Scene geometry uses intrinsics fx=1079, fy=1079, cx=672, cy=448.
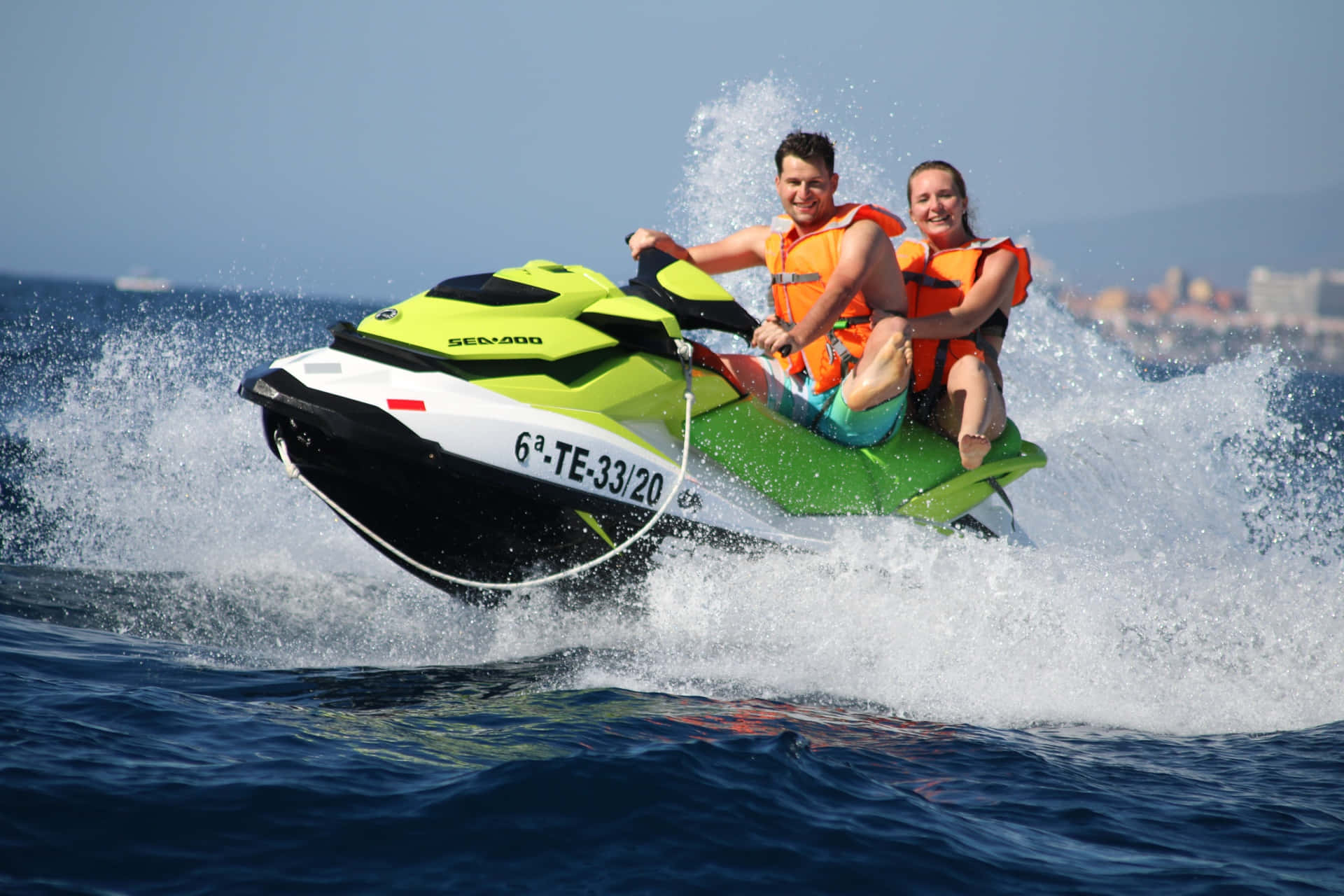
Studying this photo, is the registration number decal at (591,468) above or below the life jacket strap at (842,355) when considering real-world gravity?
below

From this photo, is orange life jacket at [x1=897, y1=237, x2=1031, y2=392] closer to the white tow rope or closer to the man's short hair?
the man's short hair

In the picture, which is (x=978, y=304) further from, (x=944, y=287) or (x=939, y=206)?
(x=939, y=206)

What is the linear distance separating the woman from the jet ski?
30 cm

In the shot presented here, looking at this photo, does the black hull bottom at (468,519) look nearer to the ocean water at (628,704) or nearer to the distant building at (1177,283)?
the ocean water at (628,704)

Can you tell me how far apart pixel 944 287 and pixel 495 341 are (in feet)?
5.39

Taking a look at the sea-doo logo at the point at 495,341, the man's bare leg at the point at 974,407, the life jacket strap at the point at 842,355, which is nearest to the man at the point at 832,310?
the life jacket strap at the point at 842,355

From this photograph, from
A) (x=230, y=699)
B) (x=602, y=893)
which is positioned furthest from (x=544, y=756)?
(x=230, y=699)

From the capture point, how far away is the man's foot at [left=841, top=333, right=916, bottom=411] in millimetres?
3322

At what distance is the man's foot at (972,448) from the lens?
358 cm

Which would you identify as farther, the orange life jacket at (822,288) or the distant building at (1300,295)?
the distant building at (1300,295)

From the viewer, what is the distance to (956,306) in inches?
148

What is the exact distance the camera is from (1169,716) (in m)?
3.26

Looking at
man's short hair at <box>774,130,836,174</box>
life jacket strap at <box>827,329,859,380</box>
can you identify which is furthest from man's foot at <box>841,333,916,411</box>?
man's short hair at <box>774,130,836,174</box>

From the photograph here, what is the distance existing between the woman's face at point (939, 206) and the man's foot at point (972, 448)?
778 millimetres
